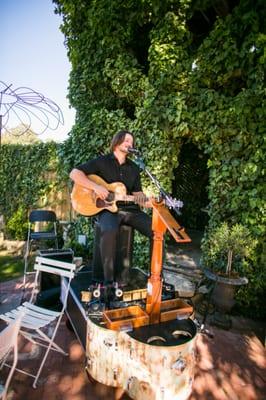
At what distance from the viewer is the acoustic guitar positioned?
109 inches

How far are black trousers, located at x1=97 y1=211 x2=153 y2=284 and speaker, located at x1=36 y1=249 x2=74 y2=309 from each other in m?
1.10

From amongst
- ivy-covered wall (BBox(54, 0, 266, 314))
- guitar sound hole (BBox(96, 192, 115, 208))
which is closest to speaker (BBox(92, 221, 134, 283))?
guitar sound hole (BBox(96, 192, 115, 208))

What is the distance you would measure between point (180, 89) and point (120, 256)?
2.72 meters

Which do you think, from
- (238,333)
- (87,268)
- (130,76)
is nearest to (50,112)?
(87,268)

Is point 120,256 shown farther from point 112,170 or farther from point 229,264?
point 229,264

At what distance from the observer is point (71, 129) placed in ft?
17.9

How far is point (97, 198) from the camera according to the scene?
112 inches

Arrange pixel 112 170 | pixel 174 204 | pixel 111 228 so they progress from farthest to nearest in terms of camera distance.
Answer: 1. pixel 112 170
2. pixel 111 228
3. pixel 174 204

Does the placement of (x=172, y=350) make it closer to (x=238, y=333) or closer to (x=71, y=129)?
(x=238, y=333)

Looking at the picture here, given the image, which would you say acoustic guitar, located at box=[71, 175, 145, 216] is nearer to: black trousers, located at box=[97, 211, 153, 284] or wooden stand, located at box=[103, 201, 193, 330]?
black trousers, located at box=[97, 211, 153, 284]

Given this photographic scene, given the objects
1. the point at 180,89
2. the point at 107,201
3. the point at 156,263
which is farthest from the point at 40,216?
the point at 156,263

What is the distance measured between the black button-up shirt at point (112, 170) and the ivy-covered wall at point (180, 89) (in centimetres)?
135

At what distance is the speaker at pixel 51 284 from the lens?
10.8 feet

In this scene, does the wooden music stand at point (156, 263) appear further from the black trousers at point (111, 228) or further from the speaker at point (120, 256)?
the speaker at point (120, 256)
